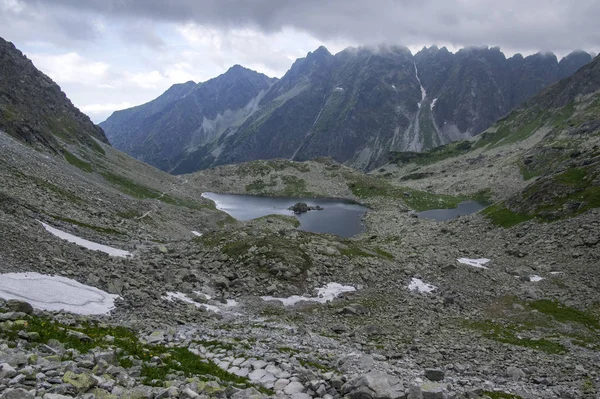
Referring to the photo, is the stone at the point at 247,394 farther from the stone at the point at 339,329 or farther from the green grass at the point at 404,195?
the green grass at the point at 404,195

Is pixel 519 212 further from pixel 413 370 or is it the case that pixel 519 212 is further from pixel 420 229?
pixel 413 370

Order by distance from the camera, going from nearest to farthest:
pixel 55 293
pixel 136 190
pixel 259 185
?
pixel 55 293
pixel 136 190
pixel 259 185

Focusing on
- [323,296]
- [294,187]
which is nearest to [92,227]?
[323,296]

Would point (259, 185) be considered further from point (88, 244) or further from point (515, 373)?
point (515, 373)

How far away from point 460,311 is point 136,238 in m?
37.2

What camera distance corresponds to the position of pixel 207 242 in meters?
44.7

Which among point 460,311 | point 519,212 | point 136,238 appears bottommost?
point 460,311

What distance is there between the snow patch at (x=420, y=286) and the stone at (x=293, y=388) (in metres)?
26.6

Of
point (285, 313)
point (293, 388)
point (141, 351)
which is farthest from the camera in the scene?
point (285, 313)

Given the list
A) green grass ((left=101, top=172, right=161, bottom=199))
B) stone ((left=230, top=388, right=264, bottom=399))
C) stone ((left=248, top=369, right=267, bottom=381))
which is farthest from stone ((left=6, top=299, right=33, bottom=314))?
green grass ((left=101, top=172, right=161, bottom=199))

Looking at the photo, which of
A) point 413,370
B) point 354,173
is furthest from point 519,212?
point 354,173

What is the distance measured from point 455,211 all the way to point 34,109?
124264 mm

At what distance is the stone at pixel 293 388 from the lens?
1377 centimetres

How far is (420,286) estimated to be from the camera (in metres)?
39.6
